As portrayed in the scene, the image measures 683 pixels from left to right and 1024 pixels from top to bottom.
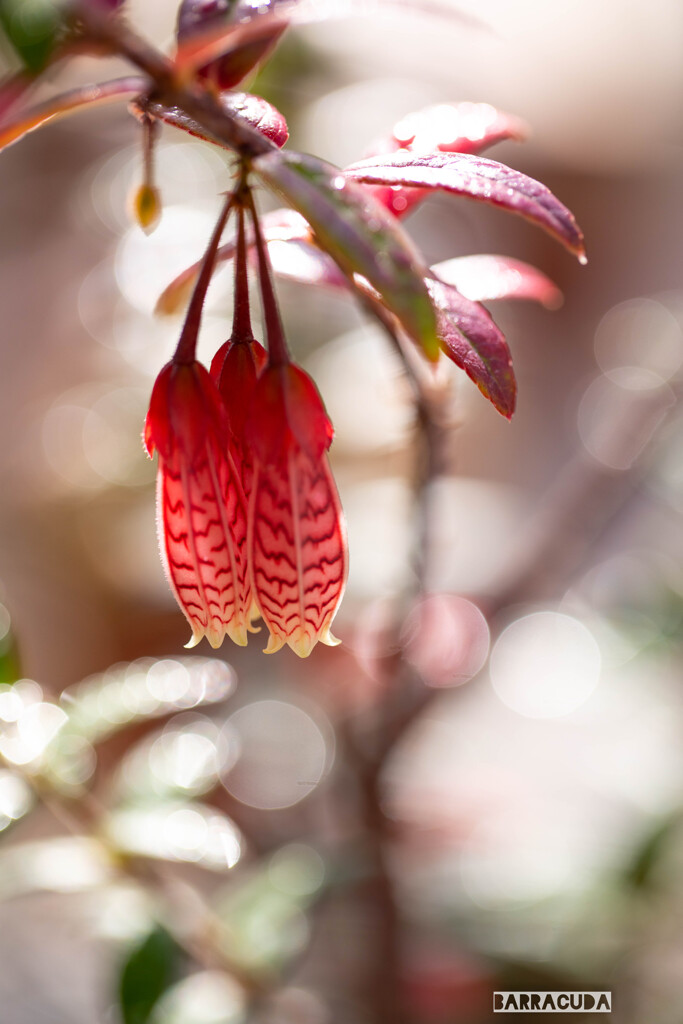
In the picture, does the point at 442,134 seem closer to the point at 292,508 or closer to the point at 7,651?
the point at 292,508

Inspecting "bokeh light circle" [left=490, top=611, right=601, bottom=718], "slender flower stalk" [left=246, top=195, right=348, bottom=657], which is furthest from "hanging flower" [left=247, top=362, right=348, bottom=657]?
"bokeh light circle" [left=490, top=611, right=601, bottom=718]

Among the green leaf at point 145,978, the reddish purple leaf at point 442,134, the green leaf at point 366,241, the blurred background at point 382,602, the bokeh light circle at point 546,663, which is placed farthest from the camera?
the bokeh light circle at point 546,663

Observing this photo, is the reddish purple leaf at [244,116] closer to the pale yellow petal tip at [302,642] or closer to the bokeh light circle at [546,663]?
the pale yellow petal tip at [302,642]

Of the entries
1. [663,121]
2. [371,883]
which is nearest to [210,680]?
[371,883]

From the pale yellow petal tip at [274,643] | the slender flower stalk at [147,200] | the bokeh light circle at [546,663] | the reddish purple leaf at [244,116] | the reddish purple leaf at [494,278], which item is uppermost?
the bokeh light circle at [546,663]

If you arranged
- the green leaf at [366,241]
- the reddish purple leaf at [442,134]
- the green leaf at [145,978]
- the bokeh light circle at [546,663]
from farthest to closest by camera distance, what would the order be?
the bokeh light circle at [546,663] < the green leaf at [145,978] < the reddish purple leaf at [442,134] < the green leaf at [366,241]

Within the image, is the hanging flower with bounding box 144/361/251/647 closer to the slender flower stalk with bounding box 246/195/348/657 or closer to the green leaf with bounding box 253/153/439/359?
the slender flower stalk with bounding box 246/195/348/657

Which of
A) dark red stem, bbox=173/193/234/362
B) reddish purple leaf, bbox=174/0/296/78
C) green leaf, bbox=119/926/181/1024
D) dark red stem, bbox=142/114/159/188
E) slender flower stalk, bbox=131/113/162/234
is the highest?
slender flower stalk, bbox=131/113/162/234

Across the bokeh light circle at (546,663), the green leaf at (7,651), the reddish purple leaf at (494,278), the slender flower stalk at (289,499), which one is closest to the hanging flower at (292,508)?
the slender flower stalk at (289,499)
